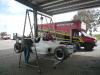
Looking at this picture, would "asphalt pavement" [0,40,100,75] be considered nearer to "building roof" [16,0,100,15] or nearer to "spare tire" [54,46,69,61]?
"spare tire" [54,46,69,61]

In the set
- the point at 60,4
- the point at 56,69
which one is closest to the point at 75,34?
the point at 60,4

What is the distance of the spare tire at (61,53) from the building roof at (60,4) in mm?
3617

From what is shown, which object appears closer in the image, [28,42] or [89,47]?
[28,42]

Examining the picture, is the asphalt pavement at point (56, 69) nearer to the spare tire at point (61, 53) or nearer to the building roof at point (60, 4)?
the spare tire at point (61, 53)

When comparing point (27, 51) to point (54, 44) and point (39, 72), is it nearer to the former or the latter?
point (39, 72)

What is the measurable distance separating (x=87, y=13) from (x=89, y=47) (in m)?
30.0

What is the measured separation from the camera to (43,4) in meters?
12.1

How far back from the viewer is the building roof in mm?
11352

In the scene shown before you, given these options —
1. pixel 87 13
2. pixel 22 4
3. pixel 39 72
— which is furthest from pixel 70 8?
pixel 87 13

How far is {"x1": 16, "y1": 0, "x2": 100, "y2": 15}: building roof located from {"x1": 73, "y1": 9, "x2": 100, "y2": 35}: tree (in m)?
32.0

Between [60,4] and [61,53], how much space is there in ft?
13.5

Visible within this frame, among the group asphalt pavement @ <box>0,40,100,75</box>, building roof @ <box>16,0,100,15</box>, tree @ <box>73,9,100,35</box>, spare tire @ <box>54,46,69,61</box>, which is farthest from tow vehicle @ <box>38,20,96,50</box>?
tree @ <box>73,9,100,35</box>

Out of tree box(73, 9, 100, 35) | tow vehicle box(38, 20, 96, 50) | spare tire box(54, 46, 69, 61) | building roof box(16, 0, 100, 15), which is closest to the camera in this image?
spare tire box(54, 46, 69, 61)

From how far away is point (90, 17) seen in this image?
45406 millimetres
